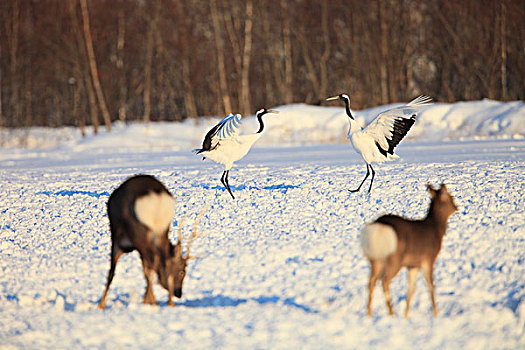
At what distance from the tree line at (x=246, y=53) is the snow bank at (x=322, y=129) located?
3.57 metres

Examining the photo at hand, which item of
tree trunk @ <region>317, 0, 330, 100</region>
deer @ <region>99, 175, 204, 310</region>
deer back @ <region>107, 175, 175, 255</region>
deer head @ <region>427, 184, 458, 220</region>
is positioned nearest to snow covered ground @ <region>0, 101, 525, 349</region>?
deer @ <region>99, 175, 204, 310</region>

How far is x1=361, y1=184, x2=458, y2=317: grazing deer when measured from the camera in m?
4.50

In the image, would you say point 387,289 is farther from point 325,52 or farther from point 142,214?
point 325,52

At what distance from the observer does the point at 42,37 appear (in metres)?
33.7

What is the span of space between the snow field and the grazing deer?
1.32 feet

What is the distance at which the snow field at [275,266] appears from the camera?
4738 millimetres

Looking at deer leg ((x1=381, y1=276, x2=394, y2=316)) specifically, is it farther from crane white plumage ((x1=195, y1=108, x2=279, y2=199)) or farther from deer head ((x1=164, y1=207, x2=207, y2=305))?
crane white plumage ((x1=195, y1=108, x2=279, y2=199))

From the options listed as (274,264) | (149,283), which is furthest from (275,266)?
(149,283)

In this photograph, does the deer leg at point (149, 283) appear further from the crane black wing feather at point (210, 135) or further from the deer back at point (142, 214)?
the crane black wing feather at point (210, 135)

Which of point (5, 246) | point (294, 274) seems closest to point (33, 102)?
point (5, 246)

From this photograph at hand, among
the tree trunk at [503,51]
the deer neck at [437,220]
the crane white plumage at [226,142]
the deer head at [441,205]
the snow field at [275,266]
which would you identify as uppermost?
the tree trunk at [503,51]

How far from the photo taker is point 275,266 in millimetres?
6551

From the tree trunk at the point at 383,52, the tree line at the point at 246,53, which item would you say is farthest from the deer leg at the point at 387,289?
the tree trunk at the point at 383,52

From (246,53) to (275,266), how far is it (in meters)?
22.7
